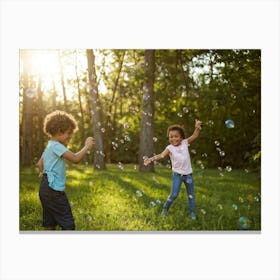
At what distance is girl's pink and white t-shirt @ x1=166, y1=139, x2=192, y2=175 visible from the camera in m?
4.65

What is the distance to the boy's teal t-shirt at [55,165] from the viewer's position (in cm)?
407

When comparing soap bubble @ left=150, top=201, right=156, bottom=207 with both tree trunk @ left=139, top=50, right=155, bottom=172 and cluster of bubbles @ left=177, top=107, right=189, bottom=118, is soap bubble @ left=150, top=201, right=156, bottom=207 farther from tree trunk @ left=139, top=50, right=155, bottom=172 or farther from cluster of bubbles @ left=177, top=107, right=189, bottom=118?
cluster of bubbles @ left=177, top=107, right=189, bottom=118

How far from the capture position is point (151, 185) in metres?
5.32

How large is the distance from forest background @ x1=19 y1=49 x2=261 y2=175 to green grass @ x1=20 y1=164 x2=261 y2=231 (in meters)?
0.17

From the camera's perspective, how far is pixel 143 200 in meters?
5.04

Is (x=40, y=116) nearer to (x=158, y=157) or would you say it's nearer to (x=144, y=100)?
(x=144, y=100)

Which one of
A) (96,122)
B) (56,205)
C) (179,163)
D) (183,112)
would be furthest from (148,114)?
(56,205)

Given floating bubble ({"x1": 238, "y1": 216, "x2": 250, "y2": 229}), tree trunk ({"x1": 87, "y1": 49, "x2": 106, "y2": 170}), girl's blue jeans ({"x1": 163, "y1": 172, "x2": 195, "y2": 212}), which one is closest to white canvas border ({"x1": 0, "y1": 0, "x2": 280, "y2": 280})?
floating bubble ({"x1": 238, "y1": 216, "x2": 250, "y2": 229})

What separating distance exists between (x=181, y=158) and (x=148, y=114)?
1016mm
